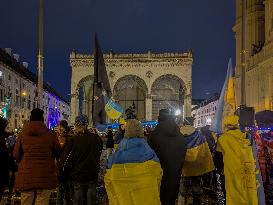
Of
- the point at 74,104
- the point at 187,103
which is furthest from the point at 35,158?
the point at 74,104

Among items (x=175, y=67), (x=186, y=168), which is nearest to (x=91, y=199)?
(x=186, y=168)

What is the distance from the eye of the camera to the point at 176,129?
23.8ft

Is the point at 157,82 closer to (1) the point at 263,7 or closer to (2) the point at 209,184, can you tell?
(1) the point at 263,7

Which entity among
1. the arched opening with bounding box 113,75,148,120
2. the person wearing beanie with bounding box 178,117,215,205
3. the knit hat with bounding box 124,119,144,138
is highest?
the arched opening with bounding box 113,75,148,120

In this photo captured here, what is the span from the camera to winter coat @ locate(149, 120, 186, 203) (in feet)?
22.9

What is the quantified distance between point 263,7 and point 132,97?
2399cm

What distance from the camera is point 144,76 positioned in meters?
61.0

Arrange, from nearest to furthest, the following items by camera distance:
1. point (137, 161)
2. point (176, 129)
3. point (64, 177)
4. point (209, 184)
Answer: point (137, 161), point (176, 129), point (64, 177), point (209, 184)

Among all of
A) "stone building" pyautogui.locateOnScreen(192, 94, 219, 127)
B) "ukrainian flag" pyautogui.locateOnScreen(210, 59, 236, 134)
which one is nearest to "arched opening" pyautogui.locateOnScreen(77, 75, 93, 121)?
"stone building" pyautogui.locateOnScreen(192, 94, 219, 127)

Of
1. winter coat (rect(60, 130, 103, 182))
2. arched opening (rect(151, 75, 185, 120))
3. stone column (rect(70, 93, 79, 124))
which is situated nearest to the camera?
winter coat (rect(60, 130, 103, 182))

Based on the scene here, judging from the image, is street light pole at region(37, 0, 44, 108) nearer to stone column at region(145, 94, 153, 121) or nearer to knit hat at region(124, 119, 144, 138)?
knit hat at region(124, 119, 144, 138)

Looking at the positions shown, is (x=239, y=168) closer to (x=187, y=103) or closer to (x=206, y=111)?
(x=187, y=103)

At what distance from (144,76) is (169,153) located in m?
54.1

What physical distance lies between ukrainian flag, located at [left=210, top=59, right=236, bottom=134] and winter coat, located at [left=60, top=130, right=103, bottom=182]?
12.5ft
